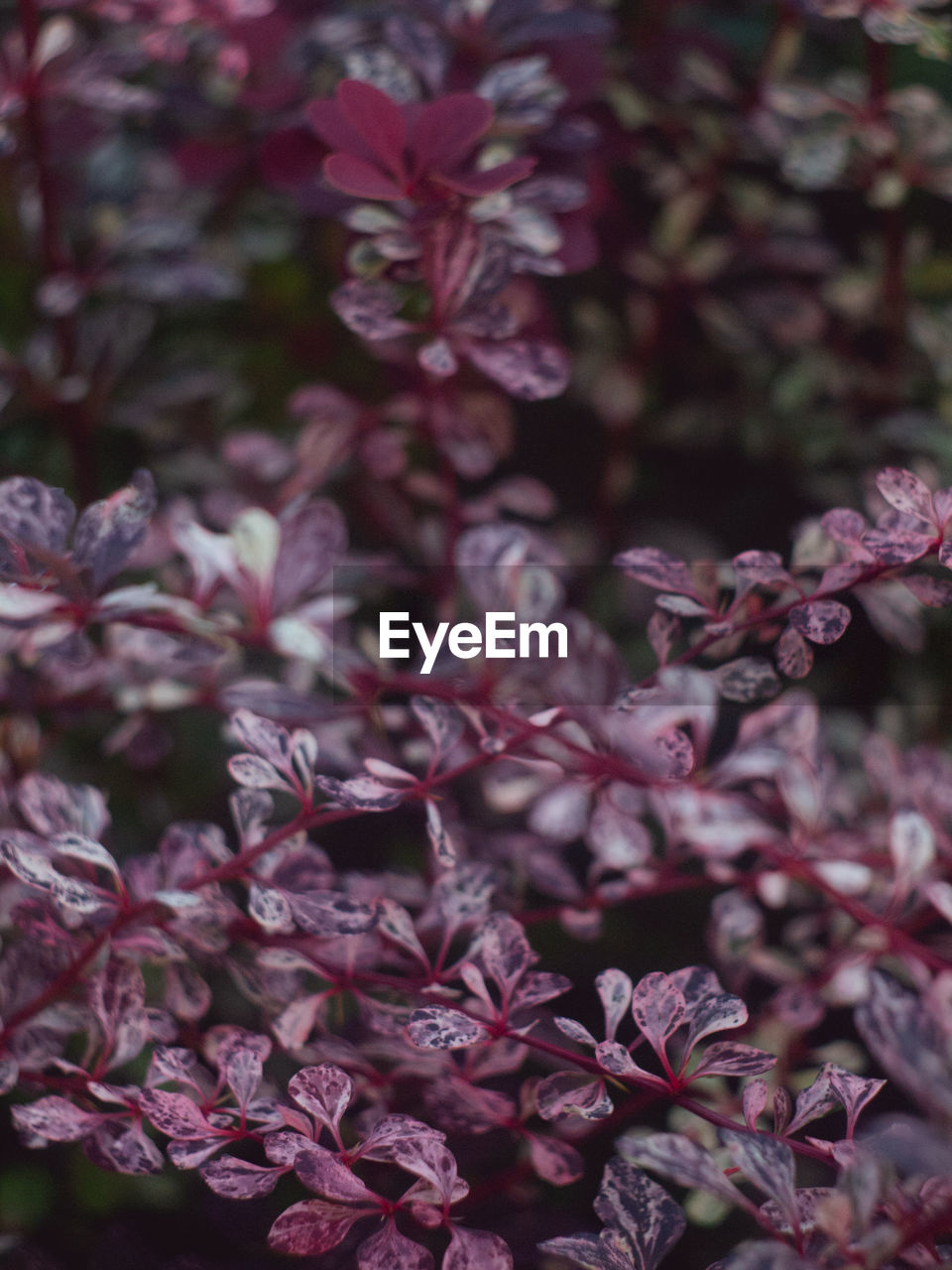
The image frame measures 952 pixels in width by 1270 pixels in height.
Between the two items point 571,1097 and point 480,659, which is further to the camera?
point 480,659

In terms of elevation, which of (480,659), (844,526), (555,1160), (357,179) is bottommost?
(555,1160)

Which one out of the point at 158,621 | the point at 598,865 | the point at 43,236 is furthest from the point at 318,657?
the point at 43,236

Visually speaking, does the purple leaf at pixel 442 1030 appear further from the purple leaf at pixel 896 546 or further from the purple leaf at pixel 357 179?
the purple leaf at pixel 357 179

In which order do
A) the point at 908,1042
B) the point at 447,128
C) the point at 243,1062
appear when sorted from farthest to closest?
the point at 447,128, the point at 243,1062, the point at 908,1042

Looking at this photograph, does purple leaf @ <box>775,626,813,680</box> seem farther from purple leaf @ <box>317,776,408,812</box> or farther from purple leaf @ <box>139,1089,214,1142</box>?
purple leaf @ <box>139,1089,214,1142</box>

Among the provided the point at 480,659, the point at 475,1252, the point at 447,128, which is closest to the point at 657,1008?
the point at 475,1252

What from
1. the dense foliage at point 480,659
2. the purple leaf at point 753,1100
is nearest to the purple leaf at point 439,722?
the dense foliage at point 480,659

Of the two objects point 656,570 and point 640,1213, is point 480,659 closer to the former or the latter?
point 656,570
